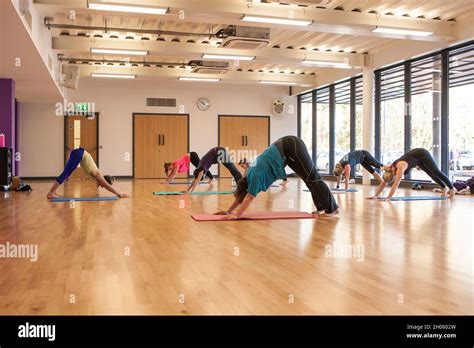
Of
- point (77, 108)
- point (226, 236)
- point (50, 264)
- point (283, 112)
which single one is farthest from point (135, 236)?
point (283, 112)

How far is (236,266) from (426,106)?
342 inches

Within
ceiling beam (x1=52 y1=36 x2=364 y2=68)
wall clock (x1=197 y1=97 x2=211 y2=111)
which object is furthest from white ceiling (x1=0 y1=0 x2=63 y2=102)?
wall clock (x1=197 y1=97 x2=211 y2=111)

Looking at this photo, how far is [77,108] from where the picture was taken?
1502 centimetres

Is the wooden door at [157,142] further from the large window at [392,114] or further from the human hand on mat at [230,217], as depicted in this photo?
the human hand on mat at [230,217]

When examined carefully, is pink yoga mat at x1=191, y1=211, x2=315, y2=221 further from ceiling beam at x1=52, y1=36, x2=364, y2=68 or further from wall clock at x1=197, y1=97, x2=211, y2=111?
wall clock at x1=197, y1=97, x2=211, y2=111

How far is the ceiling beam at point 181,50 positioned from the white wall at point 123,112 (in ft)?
14.6

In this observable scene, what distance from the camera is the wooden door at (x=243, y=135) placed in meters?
16.2

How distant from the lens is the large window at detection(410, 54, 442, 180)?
10.1m

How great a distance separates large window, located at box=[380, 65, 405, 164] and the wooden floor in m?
6.24

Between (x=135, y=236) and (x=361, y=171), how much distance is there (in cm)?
954

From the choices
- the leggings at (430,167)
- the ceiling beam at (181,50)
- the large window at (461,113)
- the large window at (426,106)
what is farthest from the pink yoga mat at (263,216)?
the ceiling beam at (181,50)

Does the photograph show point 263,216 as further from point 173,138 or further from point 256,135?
point 256,135

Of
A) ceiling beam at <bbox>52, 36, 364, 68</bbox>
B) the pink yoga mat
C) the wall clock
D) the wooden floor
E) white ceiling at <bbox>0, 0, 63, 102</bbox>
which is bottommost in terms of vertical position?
the wooden floor
